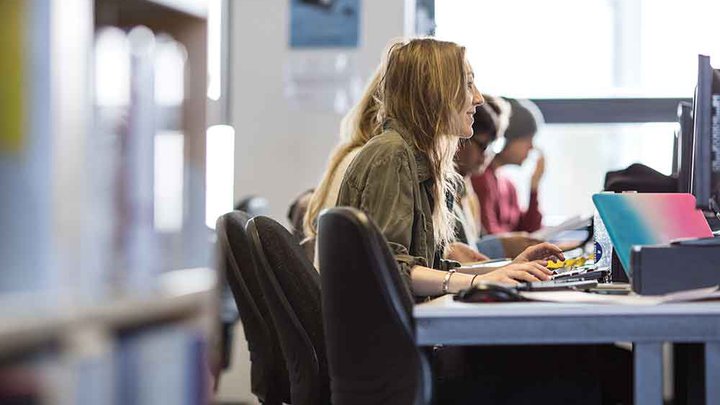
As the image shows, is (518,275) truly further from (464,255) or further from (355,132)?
(464,255)

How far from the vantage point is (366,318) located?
Result: 1.82 m

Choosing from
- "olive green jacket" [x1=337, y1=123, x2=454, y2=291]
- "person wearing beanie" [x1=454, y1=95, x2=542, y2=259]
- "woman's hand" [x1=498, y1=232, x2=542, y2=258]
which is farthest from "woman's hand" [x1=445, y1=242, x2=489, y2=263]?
"olive green jacket" [x1=337, y1=123, x2=454, y2=291]

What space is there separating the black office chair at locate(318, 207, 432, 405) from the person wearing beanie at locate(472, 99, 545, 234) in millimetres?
3245

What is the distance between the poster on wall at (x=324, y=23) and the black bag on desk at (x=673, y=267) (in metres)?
3.48

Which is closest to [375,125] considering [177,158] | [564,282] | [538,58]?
[564,282]

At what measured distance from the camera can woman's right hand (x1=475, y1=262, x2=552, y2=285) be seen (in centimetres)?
213

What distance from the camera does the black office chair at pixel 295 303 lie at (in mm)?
2242

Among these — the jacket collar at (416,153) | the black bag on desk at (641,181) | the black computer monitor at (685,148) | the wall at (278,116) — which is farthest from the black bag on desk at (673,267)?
the wall at (278,116)

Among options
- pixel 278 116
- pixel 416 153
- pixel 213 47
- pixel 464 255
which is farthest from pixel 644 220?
pixel 278 116

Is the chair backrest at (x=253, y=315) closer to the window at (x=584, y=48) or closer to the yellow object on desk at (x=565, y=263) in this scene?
the yellow object on desk at (x=565, y=263)

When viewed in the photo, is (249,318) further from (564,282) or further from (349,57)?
(349,57)

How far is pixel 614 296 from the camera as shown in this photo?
78.4 inches

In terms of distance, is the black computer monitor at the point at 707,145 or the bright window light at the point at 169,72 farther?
the black computer monitor at the point at 707,145

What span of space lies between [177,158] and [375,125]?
1640 millimetres
